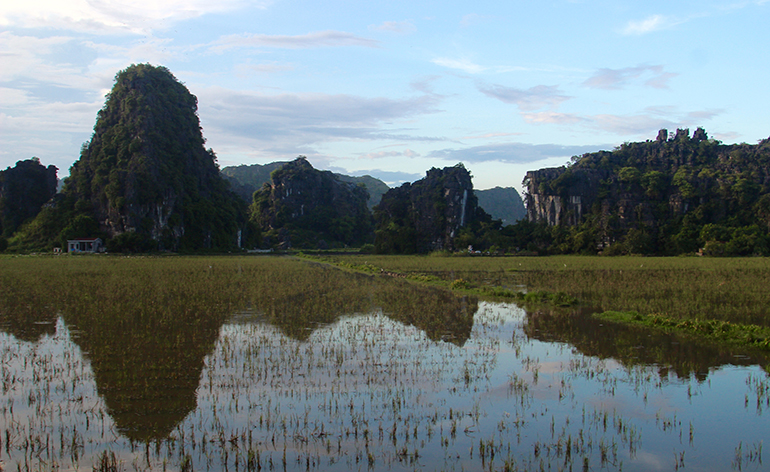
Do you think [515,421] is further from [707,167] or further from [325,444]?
[707,167]

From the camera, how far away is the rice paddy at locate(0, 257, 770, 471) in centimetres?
545

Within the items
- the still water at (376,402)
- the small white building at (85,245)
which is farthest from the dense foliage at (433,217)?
the still water at (376,402)

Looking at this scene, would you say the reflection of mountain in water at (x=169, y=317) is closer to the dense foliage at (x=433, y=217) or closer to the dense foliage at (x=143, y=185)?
the dense foliage at (x=143, y=185)

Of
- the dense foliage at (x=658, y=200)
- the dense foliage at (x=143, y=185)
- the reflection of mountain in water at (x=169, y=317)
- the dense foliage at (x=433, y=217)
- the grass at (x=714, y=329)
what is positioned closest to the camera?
the reflection of mountain in water at (x=169, y=317)

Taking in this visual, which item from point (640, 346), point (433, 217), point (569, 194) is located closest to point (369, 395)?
point (640, 346)

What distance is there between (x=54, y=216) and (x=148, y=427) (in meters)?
72.4

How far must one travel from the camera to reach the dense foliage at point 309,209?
11175 cm

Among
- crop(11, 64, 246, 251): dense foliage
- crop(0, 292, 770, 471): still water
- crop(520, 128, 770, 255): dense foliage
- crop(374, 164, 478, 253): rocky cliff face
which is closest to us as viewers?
crop(0, 292, 770, 471): still water

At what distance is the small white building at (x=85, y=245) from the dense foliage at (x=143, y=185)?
170cm

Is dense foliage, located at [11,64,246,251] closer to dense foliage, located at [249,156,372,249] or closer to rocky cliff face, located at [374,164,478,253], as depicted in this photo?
rocky cliff face, located at [374,164,478,253]

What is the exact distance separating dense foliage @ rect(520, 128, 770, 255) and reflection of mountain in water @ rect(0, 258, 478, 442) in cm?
4567

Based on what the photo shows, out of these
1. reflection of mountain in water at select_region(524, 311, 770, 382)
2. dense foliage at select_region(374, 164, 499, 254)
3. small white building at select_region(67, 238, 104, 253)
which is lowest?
reflection of mountain in water at select_region(524, 311, 770, 382)

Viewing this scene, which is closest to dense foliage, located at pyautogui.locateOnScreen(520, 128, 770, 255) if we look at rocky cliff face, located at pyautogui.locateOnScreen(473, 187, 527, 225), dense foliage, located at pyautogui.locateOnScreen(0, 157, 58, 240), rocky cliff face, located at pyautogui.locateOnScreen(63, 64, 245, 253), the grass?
rocky cliff face, located at pyautogui.locateOnScreen(63, 64, 245, 253)

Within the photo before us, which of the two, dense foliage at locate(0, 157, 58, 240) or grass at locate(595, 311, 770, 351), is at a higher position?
dense foliage at locate(0, 157, 58, 240)
